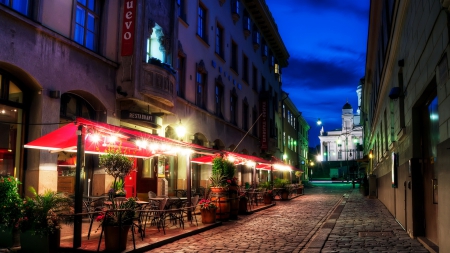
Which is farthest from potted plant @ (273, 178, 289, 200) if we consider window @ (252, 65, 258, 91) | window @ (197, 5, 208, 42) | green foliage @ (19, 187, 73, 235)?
green foliage @ (19, 187, 73, 235)

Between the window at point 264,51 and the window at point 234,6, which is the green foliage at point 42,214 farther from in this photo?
the window at point 264,51

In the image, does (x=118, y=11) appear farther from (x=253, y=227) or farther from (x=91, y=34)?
(x=253, y=227)

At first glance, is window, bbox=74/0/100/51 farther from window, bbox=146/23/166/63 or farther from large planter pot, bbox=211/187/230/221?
large planter pot, bbox=211/187/230/221

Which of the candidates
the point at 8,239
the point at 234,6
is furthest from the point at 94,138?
the point at 234,6

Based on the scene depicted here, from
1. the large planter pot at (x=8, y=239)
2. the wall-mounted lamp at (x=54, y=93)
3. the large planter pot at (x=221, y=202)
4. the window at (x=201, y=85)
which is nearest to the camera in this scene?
the large planter pot at (x=8, y=239)

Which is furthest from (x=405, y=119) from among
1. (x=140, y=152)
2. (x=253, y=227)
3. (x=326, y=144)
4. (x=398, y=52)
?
(x=326, y=144)

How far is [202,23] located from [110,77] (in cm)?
1122

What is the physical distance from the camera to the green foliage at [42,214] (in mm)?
8383

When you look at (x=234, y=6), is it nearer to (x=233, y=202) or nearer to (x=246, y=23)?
(x=246, y=23)

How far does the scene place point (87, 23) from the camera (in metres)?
15.3

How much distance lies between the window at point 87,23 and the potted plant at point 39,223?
760 cm

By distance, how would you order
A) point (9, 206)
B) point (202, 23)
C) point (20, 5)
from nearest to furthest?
point (9, 206) → point (20, 5) → point (202, 23)

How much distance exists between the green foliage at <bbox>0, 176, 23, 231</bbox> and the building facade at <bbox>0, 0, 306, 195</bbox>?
136 inches

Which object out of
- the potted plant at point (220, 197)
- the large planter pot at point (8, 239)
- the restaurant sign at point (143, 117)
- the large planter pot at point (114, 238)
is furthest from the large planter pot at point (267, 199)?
the large planter pot at point (8, 239)
